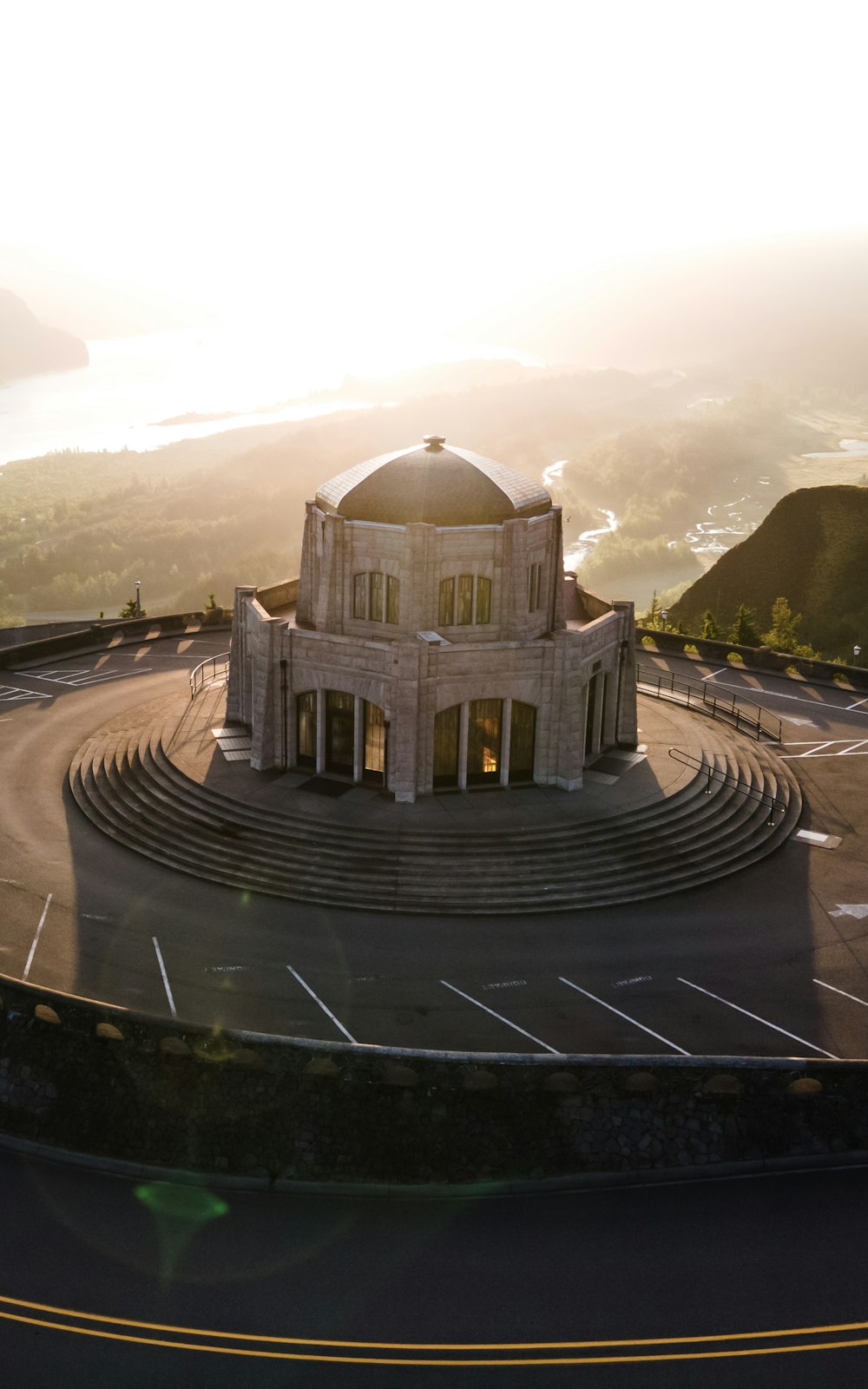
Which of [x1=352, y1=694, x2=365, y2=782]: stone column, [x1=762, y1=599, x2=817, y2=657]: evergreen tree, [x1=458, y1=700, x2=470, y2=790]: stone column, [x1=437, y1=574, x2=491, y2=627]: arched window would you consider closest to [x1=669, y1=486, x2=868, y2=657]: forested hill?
[x1=762, y1=599, x2=817, y2=657]: evergreen tree

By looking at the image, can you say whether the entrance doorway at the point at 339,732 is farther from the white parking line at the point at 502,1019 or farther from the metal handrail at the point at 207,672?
the white parking line at the point at 502,1019

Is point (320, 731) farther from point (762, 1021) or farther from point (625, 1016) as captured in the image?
point (762, 1021)

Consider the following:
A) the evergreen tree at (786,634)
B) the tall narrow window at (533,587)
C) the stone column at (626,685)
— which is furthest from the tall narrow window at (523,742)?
the evergreen tree at (786,634)

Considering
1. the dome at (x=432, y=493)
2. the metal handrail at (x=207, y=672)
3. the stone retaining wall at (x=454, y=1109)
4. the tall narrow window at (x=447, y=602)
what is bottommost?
the stone retaining wall at (x=454, y=1109)

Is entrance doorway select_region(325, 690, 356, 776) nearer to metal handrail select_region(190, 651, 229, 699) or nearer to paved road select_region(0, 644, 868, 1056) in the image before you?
paved road select_region(0, 644, 868, 1056)

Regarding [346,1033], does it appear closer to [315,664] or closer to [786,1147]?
[786,1147]

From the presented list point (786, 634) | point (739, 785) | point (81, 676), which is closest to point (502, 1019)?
point (739, 785)
